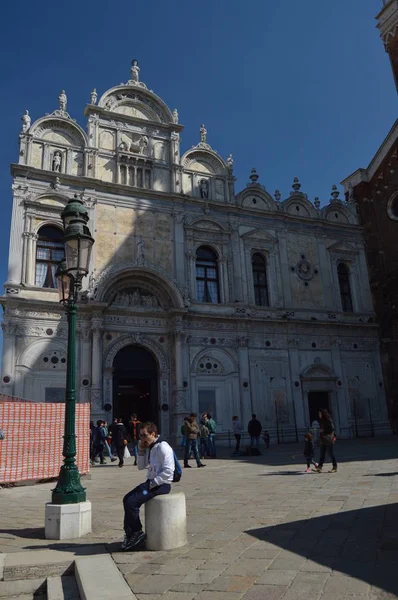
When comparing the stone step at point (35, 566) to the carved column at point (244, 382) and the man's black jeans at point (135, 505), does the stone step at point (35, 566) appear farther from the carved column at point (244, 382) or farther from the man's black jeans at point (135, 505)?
the carved column at point (244, 382)

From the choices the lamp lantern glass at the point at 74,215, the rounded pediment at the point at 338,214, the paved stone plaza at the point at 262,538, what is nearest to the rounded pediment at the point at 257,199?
the rounded pediment at the point at 338,214

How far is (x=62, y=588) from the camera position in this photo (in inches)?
175

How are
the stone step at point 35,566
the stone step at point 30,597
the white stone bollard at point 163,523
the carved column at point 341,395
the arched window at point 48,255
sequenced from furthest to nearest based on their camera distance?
the carved column at point 341,395 < the arched window at point 48,255 < the white stone bollard at point 163,523 < the stone step at point 35,566 < the stone step at point 30,597

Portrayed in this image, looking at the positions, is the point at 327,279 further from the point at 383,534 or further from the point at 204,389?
the point at 383,534

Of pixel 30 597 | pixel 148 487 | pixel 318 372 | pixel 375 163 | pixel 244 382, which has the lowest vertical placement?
pixel 30 597

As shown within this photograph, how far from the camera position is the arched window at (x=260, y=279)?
79.2 feet

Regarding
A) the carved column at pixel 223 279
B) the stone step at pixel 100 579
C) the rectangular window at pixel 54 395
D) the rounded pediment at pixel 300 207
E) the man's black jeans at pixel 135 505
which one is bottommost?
the stone step at pixel 100 579

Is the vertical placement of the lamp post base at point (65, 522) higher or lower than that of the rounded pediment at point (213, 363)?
lower

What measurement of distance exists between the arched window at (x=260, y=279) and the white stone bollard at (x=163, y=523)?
745 inches

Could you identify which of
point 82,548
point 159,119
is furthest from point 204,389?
point 82,548

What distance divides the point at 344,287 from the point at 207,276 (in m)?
8.67

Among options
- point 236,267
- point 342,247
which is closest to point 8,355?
point 236,267

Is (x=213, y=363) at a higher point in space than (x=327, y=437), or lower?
higher

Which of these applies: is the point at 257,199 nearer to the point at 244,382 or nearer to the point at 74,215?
the point at 244,382
